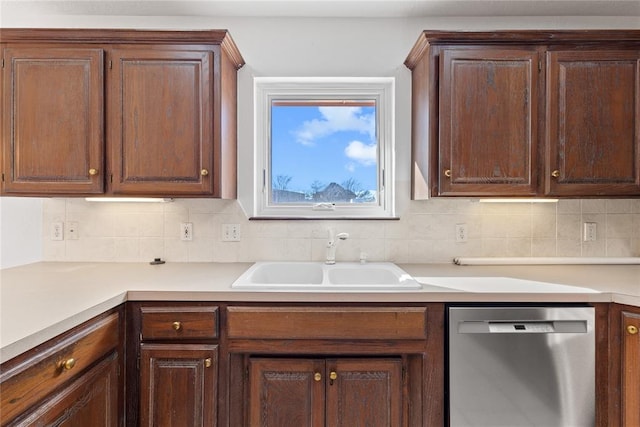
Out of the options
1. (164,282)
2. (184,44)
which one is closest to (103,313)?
(164,282)

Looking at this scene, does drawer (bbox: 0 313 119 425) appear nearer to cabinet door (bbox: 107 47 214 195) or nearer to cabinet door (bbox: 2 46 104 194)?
cabinet door (bbox: 107 47 214 195)

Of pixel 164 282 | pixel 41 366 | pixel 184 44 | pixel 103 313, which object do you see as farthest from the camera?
pixel 184 44

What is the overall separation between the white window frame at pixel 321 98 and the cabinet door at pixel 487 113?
433 millimetres

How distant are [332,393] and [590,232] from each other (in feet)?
5.82

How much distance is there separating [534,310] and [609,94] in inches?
45.2

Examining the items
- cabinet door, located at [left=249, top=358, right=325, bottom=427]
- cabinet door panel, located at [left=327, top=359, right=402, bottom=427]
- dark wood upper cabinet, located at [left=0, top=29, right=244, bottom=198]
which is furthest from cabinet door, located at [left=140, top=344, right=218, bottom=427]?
dark wood upper cabinet, located at [left=0, top=29, right=244, bottom=198]

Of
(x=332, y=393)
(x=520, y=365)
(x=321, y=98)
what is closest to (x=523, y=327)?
(x=520, y=365)

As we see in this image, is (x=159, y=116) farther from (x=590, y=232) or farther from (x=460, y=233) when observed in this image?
(x=590, y=232)

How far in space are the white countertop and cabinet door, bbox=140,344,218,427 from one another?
0.21m

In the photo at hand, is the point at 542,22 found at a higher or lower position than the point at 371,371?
higher

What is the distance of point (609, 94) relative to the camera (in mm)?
1772

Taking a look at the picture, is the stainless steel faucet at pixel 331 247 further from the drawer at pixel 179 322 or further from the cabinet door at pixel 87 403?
the cabinet door at pixel 87 403

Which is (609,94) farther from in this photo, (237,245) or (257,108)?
(237,245)

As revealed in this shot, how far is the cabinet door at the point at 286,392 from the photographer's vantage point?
1472 mm
